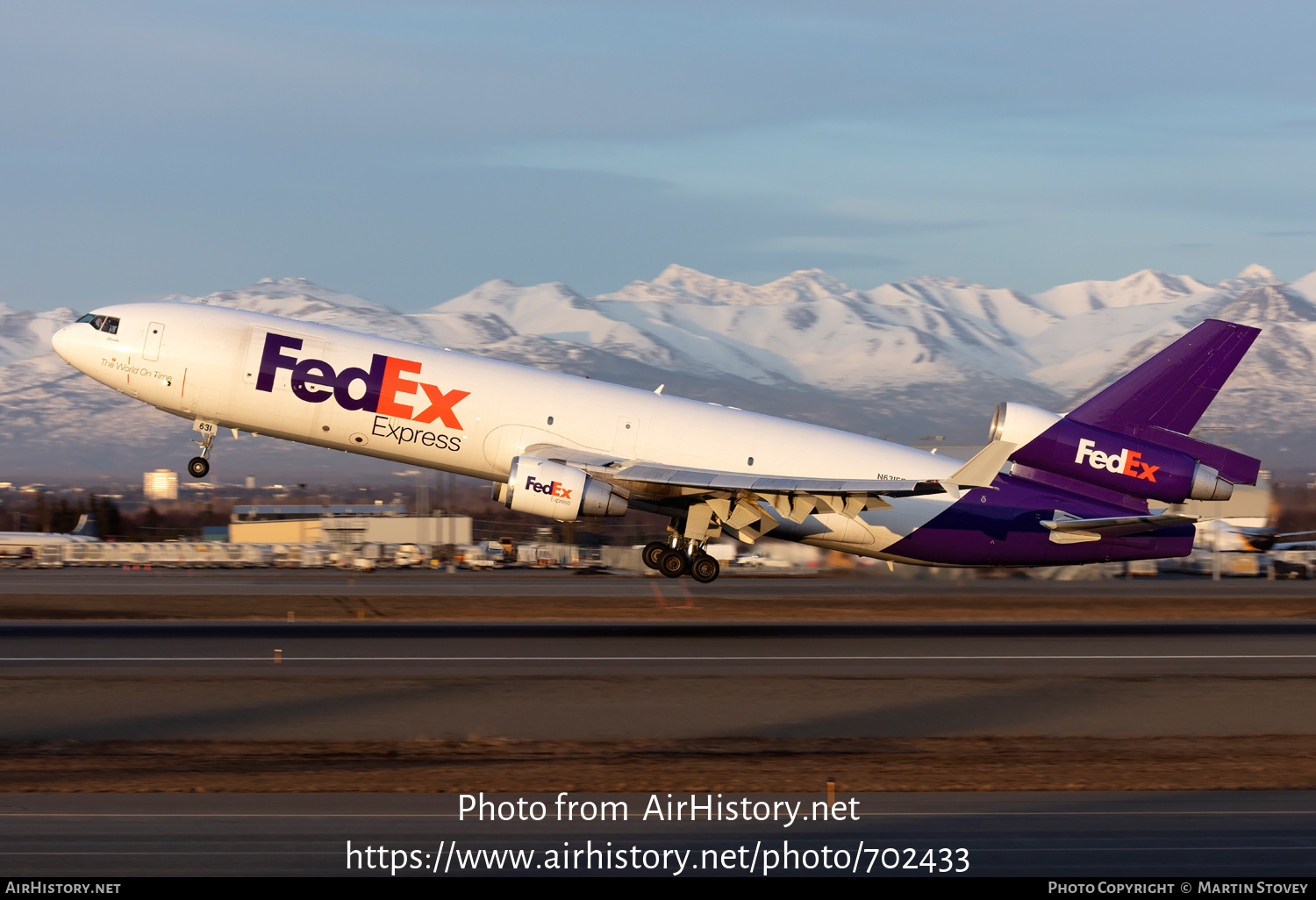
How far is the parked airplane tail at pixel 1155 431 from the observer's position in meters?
40.2

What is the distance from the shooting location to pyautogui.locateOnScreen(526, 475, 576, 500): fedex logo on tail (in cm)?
3609

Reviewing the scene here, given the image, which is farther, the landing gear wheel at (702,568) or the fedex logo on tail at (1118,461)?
the fedex logo on tail at (1118,461)

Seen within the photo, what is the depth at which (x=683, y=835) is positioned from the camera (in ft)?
52.9

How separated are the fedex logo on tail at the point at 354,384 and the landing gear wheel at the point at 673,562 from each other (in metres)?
8.29

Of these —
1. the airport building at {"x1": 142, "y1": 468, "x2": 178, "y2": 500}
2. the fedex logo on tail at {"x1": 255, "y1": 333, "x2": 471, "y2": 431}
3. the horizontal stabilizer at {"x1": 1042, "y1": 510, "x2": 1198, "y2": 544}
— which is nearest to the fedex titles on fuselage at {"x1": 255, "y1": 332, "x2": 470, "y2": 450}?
the fedex logo on tail at {"x1": 255, "y1": 333, "x2": 471, "y2": 431}

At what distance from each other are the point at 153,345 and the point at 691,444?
1697 centimetres

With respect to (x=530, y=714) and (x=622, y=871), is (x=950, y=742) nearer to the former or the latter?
(x=530, y=714)

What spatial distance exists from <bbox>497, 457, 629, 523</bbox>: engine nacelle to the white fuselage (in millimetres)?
1805

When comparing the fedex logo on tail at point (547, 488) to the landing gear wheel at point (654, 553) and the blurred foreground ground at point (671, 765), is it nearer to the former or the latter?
the landing gear wheel at point (654, 553)

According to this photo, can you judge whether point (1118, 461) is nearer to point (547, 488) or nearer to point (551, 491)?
point (551, 491)

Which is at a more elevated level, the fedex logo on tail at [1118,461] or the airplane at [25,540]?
the fedex logo on tail at [1118,461]

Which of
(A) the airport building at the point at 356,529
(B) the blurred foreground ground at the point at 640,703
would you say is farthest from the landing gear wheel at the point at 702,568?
(A) the airport building at the point at 356,529

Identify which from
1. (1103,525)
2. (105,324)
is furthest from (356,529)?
(1103,525)

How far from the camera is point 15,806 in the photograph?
17.2m
